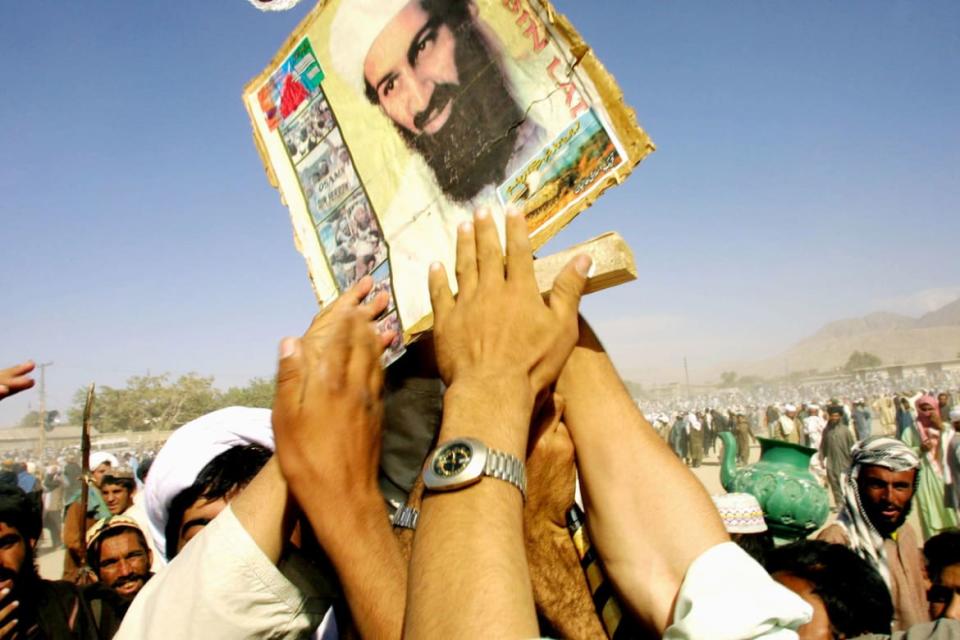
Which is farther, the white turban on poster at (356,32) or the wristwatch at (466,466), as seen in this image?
the white turban on poster at (356,32)

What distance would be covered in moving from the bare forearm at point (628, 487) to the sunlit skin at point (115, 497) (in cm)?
688

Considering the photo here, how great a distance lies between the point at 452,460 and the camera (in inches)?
37.5

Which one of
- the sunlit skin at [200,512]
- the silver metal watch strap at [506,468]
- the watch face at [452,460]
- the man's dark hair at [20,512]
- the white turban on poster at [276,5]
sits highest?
the white turban on poster at [276,5]

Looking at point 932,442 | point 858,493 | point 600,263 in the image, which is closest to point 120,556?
point 600,263

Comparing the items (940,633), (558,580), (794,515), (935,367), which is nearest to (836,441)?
(794,515)

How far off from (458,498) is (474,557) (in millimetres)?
90

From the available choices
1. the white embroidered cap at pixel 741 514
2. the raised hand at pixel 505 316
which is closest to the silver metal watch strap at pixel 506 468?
the raised hand at pixel 505 316

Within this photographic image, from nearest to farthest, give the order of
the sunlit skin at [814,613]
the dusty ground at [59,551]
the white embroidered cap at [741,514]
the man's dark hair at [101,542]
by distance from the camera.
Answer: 1. the sunlit skin at [814,613]
2. the white embroidered cap at [741,514]
3. the man's dark hair at [101,542]
4. the dusty ground at [59,551]

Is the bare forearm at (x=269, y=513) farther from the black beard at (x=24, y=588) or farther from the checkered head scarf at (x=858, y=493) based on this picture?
the checkered head scarf at (x=858, y=493)

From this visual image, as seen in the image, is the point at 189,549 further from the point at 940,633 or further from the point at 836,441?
the point at 836,441

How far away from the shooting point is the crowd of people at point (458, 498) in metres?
0.94

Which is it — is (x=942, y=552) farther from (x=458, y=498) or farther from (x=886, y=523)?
(x=458, y=498)

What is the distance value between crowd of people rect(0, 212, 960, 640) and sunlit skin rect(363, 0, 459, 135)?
32 cm

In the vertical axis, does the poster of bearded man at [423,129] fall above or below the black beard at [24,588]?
above
